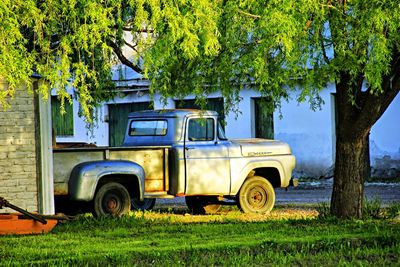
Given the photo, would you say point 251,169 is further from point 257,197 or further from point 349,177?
point 349,177

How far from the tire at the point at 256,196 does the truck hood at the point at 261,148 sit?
49 cm

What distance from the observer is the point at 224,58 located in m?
14.8

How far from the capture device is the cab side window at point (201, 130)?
1942 centimetres

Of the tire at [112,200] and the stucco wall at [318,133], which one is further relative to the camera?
the stucco wall at [318,133]

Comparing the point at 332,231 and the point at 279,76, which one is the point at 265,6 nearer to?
the point at 279,76

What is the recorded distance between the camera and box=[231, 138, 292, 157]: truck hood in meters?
20.0

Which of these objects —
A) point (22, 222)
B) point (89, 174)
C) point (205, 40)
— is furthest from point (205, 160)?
point (205, 40)

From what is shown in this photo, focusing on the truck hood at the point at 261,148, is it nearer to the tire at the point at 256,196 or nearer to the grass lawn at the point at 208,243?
the tire at the point at 256,196

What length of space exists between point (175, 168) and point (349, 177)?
3735mm

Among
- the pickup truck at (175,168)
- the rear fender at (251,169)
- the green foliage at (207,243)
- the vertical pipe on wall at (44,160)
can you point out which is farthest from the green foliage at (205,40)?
the rear fender at (251,169)

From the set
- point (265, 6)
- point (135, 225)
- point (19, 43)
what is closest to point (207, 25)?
point (265, 6)

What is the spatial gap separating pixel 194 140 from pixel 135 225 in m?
3.17

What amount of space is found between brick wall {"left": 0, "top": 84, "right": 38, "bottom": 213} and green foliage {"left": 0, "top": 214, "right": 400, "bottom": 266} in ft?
2.70

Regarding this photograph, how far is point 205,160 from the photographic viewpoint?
19359mm
